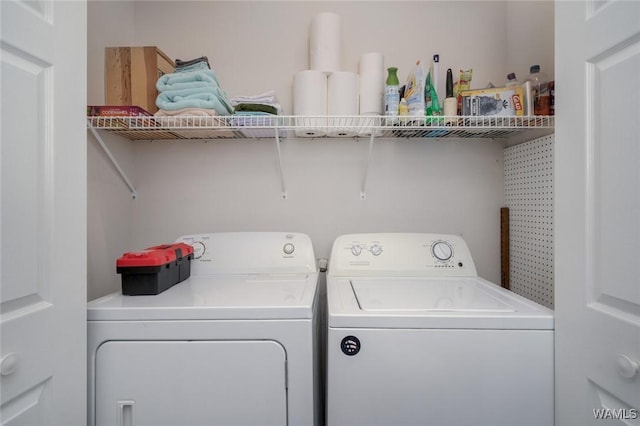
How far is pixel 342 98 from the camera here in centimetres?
155

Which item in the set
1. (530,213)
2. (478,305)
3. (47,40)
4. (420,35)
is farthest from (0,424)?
(420,35)

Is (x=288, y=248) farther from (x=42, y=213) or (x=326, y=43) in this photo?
(x=326, y=43)

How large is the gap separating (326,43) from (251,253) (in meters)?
1.14

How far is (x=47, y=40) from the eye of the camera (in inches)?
32.2

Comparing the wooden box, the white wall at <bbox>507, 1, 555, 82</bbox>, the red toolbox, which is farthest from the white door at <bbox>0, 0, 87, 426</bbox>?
the white wall at <bbox>507, 1, 555, 82</bbox>

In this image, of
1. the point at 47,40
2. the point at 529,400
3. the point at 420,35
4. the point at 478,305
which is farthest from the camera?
the point at 420,35

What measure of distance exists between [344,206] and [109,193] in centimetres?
125

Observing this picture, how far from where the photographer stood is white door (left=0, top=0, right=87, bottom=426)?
734 millimetres

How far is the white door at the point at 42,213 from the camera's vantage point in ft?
2.41

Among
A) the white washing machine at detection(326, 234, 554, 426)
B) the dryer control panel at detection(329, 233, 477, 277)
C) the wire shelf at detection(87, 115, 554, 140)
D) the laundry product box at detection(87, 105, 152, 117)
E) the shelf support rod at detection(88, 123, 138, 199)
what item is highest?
the laundry product box at detection(87, 105, 152, 117)

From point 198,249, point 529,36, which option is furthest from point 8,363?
point 529,36

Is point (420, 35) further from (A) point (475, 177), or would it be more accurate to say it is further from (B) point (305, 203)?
(B) point (305, 203)

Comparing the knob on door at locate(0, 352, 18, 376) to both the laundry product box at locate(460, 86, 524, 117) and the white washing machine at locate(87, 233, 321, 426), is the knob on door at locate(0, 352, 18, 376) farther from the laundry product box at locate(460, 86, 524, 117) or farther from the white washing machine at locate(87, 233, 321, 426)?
the laundry product box at locate(460, 86, 524, 117)

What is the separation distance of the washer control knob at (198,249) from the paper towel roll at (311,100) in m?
0.75
